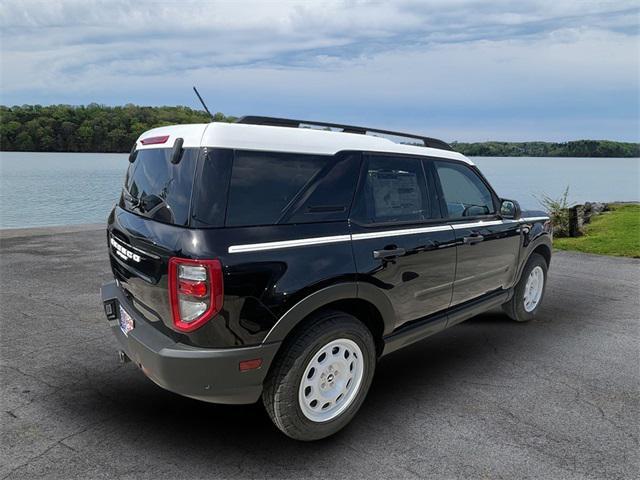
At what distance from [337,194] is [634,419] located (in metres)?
2.61

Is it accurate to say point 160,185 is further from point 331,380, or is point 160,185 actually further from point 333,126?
point 331,380

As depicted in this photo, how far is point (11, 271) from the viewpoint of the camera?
23.4 ft

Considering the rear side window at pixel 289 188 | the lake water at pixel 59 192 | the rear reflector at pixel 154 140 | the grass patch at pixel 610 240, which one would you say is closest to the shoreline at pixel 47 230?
the lake water at pixel 59 192

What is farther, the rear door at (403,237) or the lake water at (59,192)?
the lake water at (59,192)

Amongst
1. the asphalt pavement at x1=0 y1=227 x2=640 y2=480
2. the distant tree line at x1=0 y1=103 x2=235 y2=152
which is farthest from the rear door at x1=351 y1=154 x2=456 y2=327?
the distant tree line at x1=0 y1=103 x2=235 y2=152

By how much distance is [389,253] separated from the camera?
3154 millimetres

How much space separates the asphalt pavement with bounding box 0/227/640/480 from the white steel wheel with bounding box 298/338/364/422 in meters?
0.21

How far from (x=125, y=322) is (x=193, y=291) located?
100 centimetres

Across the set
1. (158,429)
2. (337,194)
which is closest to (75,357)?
(158,429)

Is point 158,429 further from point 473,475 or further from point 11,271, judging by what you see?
point 11,271

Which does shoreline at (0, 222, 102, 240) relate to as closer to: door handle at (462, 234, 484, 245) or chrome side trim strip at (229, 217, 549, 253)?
chrome side trim strip at (229, 217, 549, 253)

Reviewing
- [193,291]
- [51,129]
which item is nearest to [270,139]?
[193,291]

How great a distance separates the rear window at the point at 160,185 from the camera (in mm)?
2578

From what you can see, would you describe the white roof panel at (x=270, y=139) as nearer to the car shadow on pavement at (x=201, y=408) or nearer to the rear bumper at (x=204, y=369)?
the rear bumper at (x=204, y=369)
